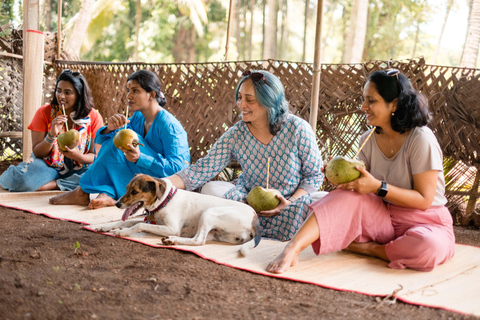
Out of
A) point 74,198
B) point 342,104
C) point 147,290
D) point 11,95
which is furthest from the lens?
point 11,95

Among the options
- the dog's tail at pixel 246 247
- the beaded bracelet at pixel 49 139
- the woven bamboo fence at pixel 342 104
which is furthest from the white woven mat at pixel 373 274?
the beaded bracelet at pixel 49 139

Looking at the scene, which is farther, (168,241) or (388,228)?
(168,241)

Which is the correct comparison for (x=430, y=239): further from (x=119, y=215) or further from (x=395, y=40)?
(x=395, y=40)

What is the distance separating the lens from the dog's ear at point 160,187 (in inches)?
155

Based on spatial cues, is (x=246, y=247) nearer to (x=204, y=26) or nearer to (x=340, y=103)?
(x=340, y=103)

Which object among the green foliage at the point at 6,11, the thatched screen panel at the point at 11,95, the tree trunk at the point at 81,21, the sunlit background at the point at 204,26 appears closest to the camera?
the thatched screen panel at the point at 11,95

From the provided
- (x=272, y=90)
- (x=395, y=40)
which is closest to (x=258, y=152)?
(x=272, y=90)

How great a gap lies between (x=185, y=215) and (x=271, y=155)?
3.20 feet

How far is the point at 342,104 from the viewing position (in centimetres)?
573

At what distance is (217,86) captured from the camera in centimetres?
652

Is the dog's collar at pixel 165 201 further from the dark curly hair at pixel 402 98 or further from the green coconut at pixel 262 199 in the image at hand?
the dark curly hair at pixel 402 98

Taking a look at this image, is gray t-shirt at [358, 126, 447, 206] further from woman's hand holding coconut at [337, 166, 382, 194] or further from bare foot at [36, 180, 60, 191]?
bare foot at [36, 180, 60, 191]

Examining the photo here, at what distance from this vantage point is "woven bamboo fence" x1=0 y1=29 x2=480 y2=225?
5.21 metres

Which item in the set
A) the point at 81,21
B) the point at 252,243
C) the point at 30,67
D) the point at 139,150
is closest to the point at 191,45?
the point at 81,21
